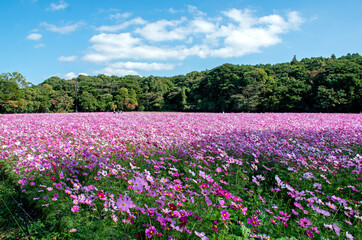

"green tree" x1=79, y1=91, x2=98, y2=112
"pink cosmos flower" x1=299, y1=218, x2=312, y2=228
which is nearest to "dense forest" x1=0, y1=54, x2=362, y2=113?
"green tree" x1=79, y1=91, x2=98, y2=112

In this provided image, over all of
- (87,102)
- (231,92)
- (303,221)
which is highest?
(231,92)

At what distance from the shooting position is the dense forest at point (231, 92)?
31050 mm

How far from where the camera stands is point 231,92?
44250mm

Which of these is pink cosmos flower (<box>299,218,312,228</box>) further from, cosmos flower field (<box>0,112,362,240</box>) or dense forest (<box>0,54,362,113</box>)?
dense forest (<box>0,54,362,113</box>)

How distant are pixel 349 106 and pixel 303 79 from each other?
968 centimetres

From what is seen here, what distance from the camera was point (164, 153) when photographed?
455cm

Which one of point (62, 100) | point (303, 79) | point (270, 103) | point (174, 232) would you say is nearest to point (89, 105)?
point (62, 100)

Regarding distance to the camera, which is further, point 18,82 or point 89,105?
point 89,105

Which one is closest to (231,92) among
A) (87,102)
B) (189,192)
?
(87,102)

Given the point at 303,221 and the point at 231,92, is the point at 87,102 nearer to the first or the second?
the point at 231,92

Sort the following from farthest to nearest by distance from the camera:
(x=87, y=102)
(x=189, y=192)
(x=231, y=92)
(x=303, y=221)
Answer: (x=87, y=102) < (x=231, y=92) < (x=189, y=192) < (x=303, y=221)

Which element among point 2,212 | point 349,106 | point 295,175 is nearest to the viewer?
point 2,212

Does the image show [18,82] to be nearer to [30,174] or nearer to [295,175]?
[30,174]

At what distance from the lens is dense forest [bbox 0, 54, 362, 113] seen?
31.1 metres
